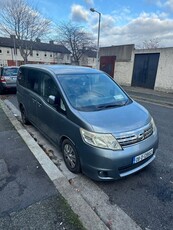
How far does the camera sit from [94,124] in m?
2.60

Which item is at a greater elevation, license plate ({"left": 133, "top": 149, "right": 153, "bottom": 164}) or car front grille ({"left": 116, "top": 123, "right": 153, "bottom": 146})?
car front grille ({"left": 116, "top": 123, "right": 153, "bottom": 146})

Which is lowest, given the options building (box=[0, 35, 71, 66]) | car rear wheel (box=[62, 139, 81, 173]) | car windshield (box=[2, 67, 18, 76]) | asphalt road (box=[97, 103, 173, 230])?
asphalt road (box=[97, 103, 173, 230])

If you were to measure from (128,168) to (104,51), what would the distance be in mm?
19512

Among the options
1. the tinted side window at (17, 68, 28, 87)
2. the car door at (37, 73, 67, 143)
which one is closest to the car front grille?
the car door at (37, 73, 67, 143)

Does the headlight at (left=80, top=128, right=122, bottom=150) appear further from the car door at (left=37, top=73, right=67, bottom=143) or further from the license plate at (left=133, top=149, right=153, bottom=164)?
the car door at (left=37, top=73, right=67, bottom=143)

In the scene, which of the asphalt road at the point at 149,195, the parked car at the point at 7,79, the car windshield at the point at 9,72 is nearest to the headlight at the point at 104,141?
the asphalt road at the point at 149,195

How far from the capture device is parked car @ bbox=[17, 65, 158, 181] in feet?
8.29

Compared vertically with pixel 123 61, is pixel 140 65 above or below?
below

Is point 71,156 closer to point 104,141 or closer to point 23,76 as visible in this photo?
point 104,141

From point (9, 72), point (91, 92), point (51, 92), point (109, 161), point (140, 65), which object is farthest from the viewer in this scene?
point (140, 65)

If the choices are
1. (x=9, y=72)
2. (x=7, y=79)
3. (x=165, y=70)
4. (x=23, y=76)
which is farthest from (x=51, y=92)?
(x=165, y=70)

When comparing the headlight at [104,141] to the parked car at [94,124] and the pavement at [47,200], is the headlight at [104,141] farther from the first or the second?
the pavement at [47,200]

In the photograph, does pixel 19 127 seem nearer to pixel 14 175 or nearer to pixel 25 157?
pixel 25 157

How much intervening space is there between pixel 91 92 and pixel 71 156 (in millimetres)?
1305
